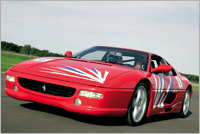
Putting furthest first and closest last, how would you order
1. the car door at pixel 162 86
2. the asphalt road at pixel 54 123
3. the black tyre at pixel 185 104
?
the black tyre at pixel 185 104 → the car door at pixel 162 86 → the asphalt road at pixel 54 123

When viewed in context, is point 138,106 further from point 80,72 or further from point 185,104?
point 185,104

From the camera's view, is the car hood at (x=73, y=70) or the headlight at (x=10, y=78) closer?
the car hood at (x=73, y=70)

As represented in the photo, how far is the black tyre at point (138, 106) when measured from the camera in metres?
5.07

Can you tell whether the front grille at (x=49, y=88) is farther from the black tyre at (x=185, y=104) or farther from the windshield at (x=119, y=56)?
the black tyre at (x=185, y=104)

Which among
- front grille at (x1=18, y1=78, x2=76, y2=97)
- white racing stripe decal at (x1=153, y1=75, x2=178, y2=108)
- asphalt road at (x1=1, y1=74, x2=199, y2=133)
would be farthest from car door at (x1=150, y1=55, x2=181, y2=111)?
front grille at (x1=18, y1=78, x2=76, y2=97)

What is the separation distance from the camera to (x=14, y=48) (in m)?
129

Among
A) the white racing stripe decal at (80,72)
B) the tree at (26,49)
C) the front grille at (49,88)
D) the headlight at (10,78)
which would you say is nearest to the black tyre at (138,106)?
the white racing stripe decal at (80,72)

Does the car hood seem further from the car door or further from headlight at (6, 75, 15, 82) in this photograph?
the car door

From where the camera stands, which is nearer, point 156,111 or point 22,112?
point 22,112

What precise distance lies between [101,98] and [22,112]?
1.38m

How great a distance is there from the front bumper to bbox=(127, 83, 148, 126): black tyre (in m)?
0.19

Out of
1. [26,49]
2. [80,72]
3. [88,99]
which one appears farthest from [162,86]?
[26,49]

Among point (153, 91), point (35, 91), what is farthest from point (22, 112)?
point (153, 91)

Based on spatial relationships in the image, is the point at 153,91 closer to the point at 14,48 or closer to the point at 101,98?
the point at 101,98
